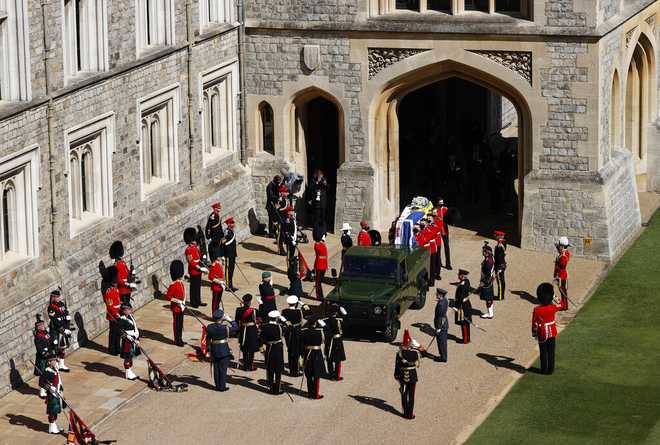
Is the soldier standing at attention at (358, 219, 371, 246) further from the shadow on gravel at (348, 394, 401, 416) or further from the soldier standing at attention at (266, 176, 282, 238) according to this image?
the shadow on gravel at (348, 394, 401, 416)

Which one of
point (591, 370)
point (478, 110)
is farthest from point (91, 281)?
point (478, 110)

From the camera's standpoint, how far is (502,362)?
32406 millimetres

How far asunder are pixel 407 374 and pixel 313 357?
193 centimetres

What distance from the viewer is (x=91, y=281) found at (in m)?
33.4

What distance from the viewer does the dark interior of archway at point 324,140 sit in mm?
44531

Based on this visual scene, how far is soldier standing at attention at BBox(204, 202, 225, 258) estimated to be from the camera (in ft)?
121

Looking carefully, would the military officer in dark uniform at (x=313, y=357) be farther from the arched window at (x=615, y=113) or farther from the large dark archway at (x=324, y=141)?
the arched window at (x=615, y=113)

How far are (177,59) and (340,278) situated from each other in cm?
682

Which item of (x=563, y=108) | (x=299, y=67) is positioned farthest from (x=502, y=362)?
(x=299, y=67)

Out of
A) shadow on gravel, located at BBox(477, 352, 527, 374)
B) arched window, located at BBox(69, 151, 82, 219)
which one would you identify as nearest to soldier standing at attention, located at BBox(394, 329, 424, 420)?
shadow on gravel, located at BBox(477, 352, 527, 374)

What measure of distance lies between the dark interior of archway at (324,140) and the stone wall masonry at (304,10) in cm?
351

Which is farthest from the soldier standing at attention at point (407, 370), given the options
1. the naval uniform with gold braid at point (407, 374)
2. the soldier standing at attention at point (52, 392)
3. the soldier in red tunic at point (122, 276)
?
the soldier in red tunic at point (122, 276)

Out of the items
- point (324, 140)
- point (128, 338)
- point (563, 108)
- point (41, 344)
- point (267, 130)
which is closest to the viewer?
point (41, 344)

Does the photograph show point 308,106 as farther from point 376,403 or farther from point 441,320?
point 376,403
